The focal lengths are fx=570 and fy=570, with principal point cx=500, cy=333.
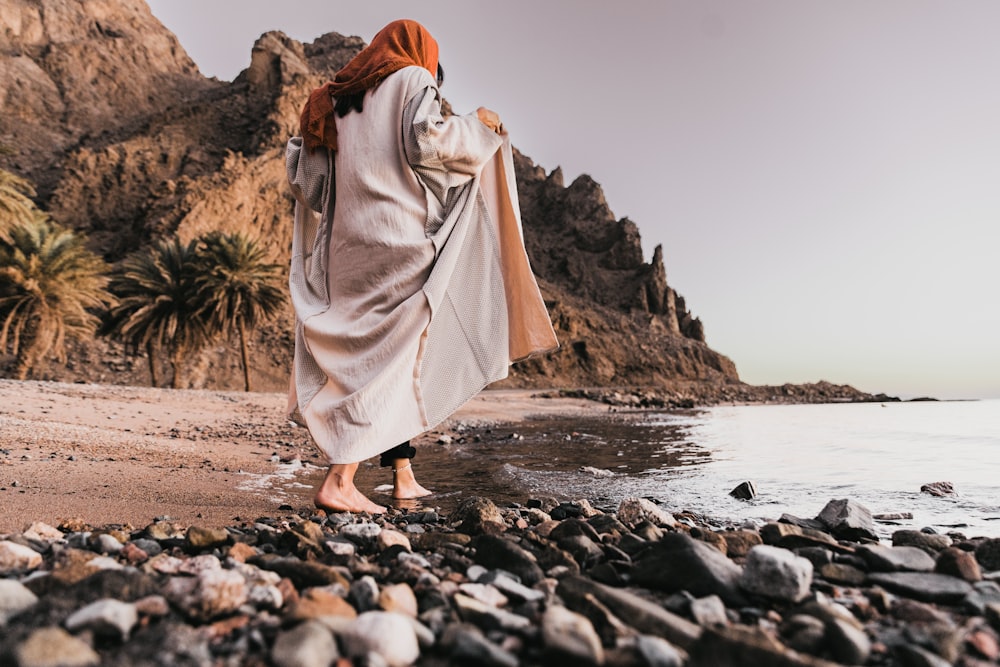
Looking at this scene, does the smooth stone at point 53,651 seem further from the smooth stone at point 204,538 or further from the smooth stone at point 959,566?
the smooth stone at point 959,566

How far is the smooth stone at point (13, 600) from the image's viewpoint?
1.04 m

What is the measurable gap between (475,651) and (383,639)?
0.51ft

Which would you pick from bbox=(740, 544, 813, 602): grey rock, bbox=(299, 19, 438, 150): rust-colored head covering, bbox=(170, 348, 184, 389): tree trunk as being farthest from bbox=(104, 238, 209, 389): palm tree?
bbox=(740, 544, 813, 602): grey rock

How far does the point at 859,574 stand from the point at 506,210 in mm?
2515

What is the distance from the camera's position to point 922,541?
6.00ft

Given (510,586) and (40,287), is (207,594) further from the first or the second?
(40,287)

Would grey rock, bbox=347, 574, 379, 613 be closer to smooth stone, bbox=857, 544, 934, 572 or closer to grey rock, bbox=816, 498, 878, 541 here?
smooth stone, bbox=857, 544, 934, 572

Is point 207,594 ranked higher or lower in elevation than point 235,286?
lower

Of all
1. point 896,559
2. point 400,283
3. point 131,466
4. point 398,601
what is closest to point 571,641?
point 398,601

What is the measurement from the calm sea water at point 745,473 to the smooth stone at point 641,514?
1.28ft

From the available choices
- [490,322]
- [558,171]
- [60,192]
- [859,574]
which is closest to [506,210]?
[490,322]

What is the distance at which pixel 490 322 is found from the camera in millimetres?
3186

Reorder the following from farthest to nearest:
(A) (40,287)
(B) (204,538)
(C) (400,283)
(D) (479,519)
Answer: (A) (40,287)
(C) (400,283)
(D) (479,519)
(B) (204,538)

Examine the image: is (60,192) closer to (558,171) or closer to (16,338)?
(16,338)
